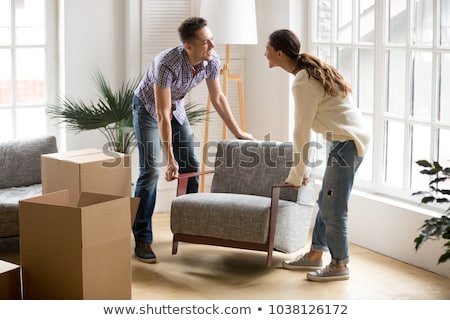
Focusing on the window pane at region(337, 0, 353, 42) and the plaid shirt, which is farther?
the window pane at region(337, 0, 353, 42)

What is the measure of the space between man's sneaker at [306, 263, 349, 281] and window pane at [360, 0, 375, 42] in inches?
63.9

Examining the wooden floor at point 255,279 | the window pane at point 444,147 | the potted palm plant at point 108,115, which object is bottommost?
the wooden floor at point 255,279

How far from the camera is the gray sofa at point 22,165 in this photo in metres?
5.67

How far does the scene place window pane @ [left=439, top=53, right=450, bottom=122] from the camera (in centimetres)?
510

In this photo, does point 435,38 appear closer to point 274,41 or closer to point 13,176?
point 274,41

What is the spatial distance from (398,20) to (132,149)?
210cm

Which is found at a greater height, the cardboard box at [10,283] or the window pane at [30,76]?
the window pane at [30,76]

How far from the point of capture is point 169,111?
16.8 ft

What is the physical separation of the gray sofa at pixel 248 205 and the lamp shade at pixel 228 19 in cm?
90

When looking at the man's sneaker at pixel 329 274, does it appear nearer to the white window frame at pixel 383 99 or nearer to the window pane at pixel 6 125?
the white window frame at pixel 383 99

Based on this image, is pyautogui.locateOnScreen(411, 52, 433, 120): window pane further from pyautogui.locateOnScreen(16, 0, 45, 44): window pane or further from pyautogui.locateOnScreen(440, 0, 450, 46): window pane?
pyautogui.locateOnScreen(16, 0, 45, 44): window pane

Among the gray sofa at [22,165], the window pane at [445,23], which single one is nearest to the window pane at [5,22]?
the gray sofa at [22,165]

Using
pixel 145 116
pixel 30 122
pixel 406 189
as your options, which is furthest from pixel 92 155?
pixel 406 189

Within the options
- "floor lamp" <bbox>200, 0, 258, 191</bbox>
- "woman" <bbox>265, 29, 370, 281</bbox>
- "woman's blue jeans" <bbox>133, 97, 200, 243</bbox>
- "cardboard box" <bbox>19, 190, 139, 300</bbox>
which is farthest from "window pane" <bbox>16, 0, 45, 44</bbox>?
"cardboard box" <bbox>19, 190, 139, 300</bbox>
